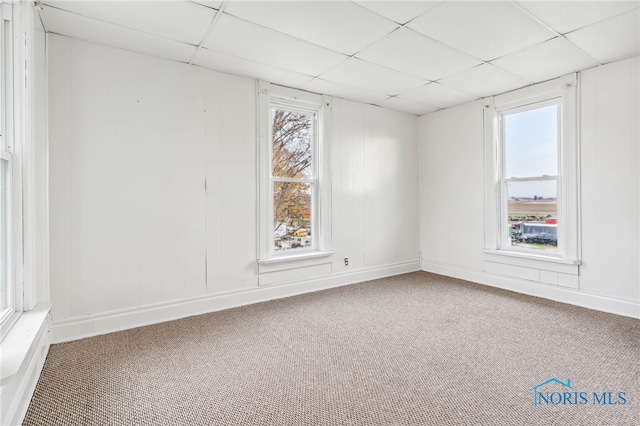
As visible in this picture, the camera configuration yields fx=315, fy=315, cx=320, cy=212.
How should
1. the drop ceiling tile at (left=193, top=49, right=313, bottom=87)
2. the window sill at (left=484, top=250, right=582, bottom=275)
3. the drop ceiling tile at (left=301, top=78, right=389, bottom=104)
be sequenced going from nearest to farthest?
the drop ceiling tile at (left=193, top=49, right=313, bottom=87) → the window sill at (left=484, top=250, right=582, bottom=275) → the drop ceiling tile at (left=301, top=78, right=389, bottom=104)

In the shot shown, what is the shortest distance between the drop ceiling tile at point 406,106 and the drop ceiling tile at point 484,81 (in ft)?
2.28

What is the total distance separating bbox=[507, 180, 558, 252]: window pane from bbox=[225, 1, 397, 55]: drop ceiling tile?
8.71ft

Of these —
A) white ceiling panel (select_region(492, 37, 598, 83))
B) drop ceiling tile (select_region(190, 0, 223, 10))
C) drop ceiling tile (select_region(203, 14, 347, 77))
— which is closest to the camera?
drop ceiling tile (select_region(190, 0, 223, 10))

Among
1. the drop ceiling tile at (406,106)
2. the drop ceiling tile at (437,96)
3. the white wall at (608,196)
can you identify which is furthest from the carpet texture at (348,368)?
the drop ceiling tile at (406,106)

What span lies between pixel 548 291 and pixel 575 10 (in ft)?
9.15

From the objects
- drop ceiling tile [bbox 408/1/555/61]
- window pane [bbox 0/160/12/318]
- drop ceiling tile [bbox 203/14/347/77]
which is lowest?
window pane [bbox 0/160/12/318]

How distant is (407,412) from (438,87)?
341cm

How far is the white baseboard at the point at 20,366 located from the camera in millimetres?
1347

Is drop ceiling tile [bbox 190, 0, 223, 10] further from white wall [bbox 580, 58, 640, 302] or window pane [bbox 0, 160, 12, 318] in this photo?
white wall [bbox 580, 58, 640, 302]

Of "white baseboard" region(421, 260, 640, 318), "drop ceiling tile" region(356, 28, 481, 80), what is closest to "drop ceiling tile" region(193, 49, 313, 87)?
"drop ceiling tile" region(356, 28, 481, 80)

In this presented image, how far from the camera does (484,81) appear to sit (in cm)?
353

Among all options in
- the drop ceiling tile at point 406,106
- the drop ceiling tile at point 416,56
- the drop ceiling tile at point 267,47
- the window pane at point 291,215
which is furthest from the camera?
the drop ceiling tile at point 406,106

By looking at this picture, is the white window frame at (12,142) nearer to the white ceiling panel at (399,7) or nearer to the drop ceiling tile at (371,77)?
the white ceiling panel at (399,7)

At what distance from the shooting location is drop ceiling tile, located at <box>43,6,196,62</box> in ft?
7.43
